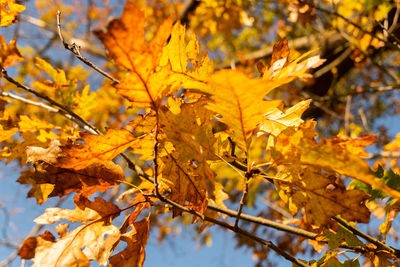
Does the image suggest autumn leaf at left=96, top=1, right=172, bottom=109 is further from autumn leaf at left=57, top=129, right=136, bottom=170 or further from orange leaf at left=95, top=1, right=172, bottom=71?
autumn leaf at left=57, top=129, right=136, bottom=170

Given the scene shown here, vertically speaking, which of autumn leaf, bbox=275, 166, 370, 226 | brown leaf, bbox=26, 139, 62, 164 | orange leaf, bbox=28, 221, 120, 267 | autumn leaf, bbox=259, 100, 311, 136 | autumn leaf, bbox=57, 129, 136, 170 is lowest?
autumn leaf, bbox=275, 166, 370, 226

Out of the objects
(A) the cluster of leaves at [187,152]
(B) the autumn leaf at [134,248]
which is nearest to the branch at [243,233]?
(A) the cluster of leaves at [187,152]

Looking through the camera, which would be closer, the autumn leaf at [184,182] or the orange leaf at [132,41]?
the orange leaf at [132,41]

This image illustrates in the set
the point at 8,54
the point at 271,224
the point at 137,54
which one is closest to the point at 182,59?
the point at 137,54

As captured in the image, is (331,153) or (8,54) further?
(8,54)

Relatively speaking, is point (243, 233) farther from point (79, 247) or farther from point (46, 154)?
point (46, 154)

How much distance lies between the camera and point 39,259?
603 millimetres

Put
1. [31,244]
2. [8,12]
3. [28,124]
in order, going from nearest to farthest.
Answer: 1. [31,244]
2. [8,12]
3. [28,124]

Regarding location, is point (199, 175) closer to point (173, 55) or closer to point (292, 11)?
point (173, 55)

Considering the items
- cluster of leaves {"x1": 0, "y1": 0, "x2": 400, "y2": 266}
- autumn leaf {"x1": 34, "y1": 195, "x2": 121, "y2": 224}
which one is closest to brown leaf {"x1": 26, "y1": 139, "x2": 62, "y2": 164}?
cluster of leaves {"x1": 0, "y1": 0, "x2": 400, "y2": 266}

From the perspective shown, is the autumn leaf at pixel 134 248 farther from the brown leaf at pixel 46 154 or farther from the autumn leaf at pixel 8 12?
the autumn leaf at pixel 8 12

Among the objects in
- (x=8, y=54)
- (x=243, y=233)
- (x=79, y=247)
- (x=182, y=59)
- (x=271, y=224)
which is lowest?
(x=271, y=224)

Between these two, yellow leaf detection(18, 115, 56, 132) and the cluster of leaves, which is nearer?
the cluster of leaves

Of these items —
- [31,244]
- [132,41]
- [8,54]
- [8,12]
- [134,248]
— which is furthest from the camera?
[8,54]
